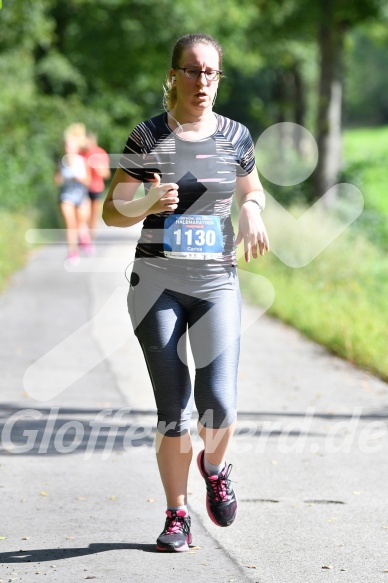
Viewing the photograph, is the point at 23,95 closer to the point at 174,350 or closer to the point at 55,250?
the point at 55,250

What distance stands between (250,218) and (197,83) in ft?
1.84

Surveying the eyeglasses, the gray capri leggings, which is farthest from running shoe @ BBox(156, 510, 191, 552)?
the eyeglasses

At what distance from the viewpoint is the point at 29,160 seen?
87.4ft

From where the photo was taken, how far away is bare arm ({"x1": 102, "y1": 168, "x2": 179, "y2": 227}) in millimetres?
4496

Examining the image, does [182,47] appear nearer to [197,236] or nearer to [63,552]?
[197,236]

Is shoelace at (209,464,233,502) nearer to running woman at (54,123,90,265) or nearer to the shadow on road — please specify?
the shadow on road

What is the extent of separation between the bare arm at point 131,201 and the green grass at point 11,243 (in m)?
9.91

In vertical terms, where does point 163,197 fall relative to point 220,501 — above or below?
above

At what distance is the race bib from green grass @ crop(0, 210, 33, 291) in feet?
32.9

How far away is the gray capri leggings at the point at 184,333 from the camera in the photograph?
4750 mm

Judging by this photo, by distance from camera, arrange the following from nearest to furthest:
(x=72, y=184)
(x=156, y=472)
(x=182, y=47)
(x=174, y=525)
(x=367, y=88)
Result: (x=182, y=47)
(x=174, y=525)
(x=156, y=472)
(x=72, y=184)
(x=367, y=88)

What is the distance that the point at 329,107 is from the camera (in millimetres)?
20484

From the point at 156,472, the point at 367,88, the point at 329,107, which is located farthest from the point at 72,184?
the point at 367,88

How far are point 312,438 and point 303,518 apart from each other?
1.82 metres
